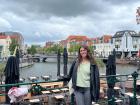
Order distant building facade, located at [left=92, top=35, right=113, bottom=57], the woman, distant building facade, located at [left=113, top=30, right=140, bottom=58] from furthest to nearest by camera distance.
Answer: distant building facade, located at [left=92, top=35, right=113, bottom=57] < distant building facade, located at [left=113, top=30, right=140, bottom=58] < the woman

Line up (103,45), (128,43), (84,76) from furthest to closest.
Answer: (103,45) < (128,43) < (84,76)

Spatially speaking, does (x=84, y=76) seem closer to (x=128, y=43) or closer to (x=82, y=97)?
(x=82, y=97)

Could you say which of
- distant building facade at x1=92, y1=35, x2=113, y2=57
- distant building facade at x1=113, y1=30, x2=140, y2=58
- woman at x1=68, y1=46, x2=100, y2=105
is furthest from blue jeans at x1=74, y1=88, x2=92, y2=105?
distant building facade at x1=92, y1=35, x2=113, y2=57

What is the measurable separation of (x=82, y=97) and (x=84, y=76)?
14.3 inches

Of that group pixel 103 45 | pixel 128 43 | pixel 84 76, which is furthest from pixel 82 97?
pixel 103 45

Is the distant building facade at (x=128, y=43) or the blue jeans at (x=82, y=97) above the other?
the distant building facade at (x=128, y=43)

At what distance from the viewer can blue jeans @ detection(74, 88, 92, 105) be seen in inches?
203

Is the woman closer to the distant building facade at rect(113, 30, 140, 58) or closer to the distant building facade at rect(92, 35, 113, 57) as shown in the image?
the distant building facade at rect(113, 30, 140, 58)

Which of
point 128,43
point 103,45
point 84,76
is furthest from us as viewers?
point 103,45

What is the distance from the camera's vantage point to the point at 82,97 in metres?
5.18

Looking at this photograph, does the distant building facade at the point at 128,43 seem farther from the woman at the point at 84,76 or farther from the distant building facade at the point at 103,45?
the woman at the point at 84,76

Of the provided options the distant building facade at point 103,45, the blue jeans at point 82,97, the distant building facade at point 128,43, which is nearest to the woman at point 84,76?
the blue jeans at point 82,97

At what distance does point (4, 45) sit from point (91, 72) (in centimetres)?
10820

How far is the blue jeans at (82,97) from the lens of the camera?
5.16 metres
